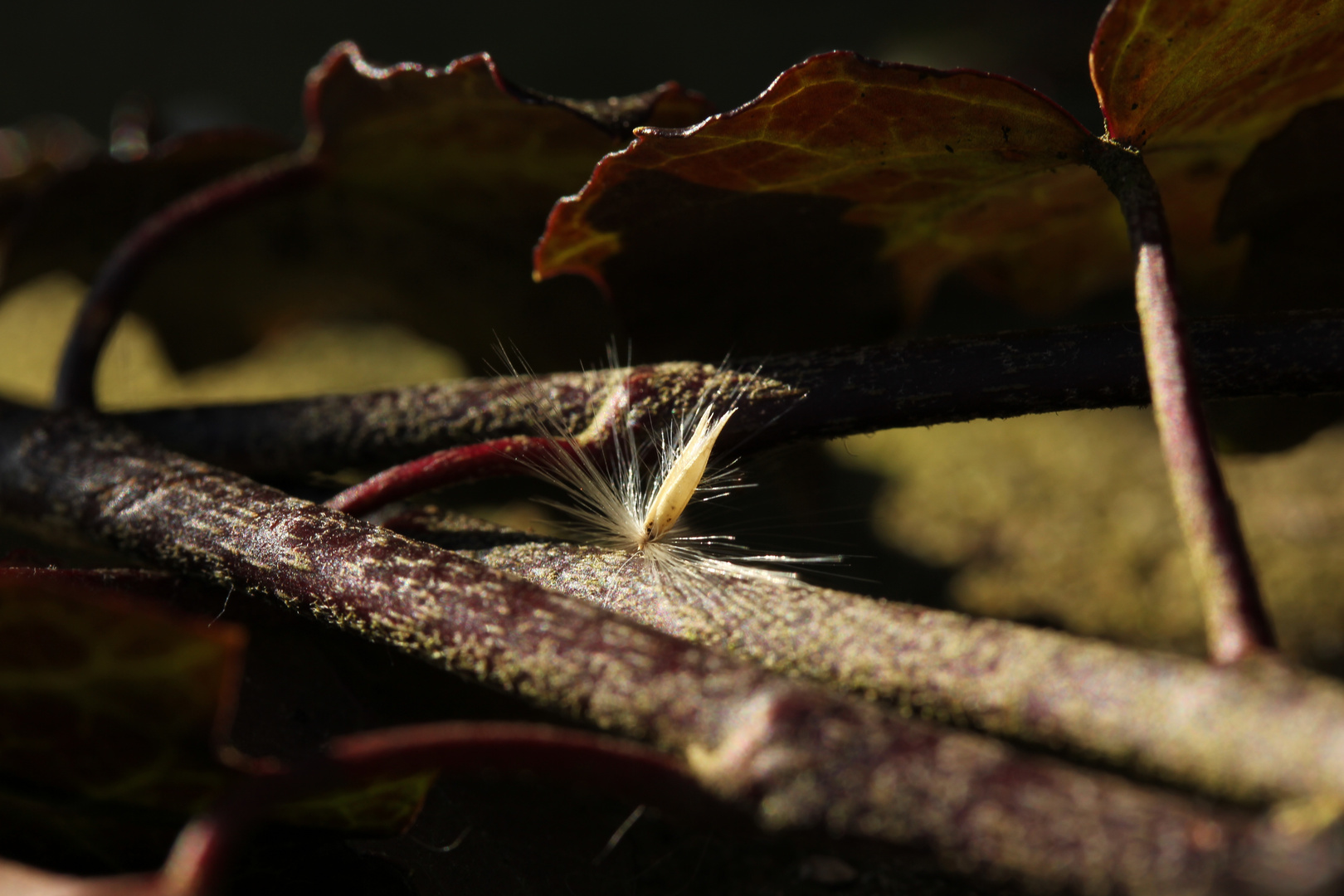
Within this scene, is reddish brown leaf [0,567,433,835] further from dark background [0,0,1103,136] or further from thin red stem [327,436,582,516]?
dark background [0,0,1103,136]

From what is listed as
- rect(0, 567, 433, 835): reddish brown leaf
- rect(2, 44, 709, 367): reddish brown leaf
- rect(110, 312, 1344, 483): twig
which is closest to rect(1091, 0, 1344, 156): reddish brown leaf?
rect(110, 312, 1344, 483): twig

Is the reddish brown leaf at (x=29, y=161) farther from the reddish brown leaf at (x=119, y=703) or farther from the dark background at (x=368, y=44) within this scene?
the reddish brown leaf at (x=119, y=703)

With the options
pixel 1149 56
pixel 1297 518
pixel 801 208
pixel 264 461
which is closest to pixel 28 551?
pixel 264 461

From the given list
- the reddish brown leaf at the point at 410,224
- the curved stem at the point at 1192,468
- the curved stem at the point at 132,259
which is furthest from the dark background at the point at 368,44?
the curved stem at the point at 1192,468

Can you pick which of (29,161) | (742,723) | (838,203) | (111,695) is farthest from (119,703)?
(29,161)

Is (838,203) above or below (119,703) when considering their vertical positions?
above

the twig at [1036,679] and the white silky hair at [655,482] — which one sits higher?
the white silky hair at [655,482]

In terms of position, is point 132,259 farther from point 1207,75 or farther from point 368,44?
point 368,44
